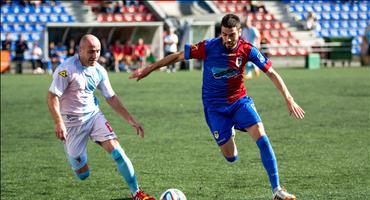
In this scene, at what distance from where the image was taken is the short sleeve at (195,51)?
9.28m

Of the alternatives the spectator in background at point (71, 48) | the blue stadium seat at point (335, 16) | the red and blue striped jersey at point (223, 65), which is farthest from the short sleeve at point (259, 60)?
the blue stadium seat at point (335, 16)

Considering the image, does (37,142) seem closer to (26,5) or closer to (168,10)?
(26,5)

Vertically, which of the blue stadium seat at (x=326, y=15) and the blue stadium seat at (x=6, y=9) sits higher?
the blue stadium seat at (x=6, y=9)

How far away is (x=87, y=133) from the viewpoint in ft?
30.9

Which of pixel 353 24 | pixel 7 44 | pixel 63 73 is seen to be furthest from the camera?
pixel 353 24

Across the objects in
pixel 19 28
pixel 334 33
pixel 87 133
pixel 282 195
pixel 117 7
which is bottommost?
pixel 282 195

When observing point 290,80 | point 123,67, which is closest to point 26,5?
point 123,67

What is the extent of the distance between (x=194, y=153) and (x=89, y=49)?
478cm

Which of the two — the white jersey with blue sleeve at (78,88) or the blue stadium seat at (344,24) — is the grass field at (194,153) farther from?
the blue stadium seat at (344,24)

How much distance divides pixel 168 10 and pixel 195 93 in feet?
66.3

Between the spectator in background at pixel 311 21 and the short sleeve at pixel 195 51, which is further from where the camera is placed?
the spectator in background at pixel 311 21

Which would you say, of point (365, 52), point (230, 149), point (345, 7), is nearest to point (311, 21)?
point (365, 52)

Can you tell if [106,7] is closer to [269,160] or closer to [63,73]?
[63,73]

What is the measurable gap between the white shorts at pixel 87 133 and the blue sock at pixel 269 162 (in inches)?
65.3
